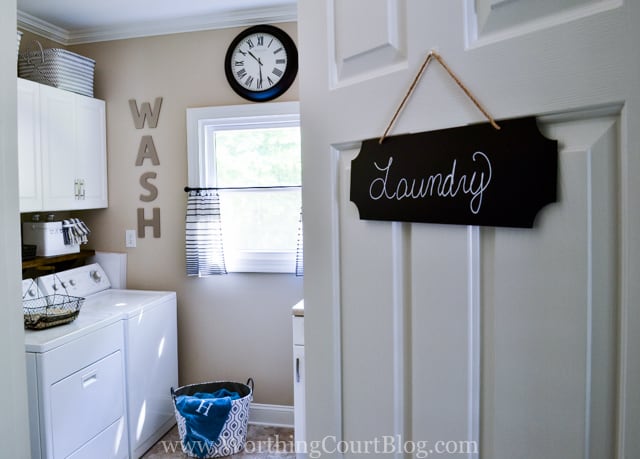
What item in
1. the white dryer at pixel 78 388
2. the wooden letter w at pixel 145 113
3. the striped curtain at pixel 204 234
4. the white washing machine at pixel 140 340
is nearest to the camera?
the white dryer at pixel 78 388

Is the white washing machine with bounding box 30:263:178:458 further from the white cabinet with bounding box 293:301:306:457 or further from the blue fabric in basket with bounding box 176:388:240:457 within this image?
the white cabinet with bounding box 293:301:306:457

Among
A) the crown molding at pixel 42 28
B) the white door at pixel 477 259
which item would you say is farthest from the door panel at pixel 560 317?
the crown molding at pixel 42 28

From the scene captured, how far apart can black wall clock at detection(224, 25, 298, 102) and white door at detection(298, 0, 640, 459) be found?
205 centimetres

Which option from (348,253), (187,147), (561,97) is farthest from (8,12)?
(187,147)

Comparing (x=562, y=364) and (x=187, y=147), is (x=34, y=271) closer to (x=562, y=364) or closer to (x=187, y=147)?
(x=187, y=147)

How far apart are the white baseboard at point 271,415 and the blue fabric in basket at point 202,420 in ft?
1.57

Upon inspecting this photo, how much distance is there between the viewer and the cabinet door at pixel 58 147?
2561 mm

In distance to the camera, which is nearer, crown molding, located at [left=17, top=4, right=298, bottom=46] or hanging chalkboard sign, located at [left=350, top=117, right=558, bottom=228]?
hanging chalkboard sign, located at [left=350, top=117, right=558, bottom=228]

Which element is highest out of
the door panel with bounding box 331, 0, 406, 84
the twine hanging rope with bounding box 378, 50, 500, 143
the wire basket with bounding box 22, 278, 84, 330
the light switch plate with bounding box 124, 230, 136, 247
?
the door panel with bounding box 331, 0, 406, 84

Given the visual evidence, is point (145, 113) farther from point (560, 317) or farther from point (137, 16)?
point (560, 317)

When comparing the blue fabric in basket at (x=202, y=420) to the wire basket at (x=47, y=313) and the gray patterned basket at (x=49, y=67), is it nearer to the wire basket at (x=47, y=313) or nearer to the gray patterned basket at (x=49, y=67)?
the wire basket at (x=47, y=313)

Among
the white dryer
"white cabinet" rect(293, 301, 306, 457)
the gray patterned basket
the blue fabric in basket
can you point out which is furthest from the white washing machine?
the gray patterned basket

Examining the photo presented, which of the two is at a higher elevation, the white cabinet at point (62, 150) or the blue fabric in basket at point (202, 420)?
the white cabinet at point (62, 150)

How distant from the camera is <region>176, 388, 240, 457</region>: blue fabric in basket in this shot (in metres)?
2.51
